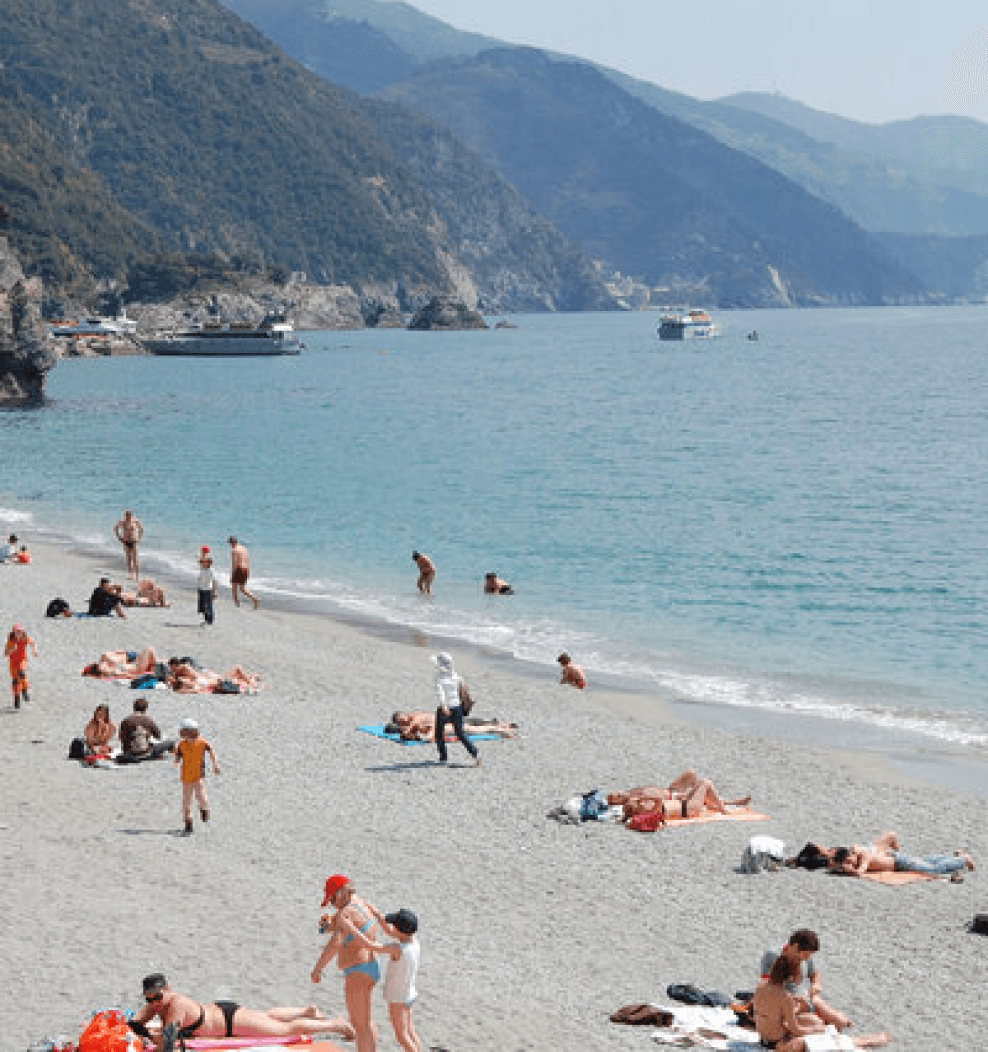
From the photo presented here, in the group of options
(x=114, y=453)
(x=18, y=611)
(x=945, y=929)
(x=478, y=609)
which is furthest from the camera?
(x=114, y=453)

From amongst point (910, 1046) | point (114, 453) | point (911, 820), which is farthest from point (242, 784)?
point (114, 453)

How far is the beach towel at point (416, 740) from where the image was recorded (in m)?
22.4

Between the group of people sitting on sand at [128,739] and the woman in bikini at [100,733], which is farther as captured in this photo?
the woman in bikini at [100,733]

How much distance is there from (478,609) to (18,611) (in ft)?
34.9

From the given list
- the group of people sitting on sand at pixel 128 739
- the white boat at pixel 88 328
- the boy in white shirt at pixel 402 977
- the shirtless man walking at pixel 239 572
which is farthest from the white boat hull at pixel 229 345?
the boy in white shirt at pixel 402 977

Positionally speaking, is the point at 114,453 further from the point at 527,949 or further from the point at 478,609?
the point at 527,949

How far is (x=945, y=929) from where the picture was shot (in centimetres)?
1559

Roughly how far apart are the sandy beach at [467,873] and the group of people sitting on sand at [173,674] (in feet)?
1.21

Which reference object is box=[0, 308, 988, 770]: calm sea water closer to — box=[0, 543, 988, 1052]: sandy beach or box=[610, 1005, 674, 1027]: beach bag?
box=[0, 543, 988, 1052]: sandy beach

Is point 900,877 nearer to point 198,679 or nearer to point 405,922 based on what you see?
point 405,922

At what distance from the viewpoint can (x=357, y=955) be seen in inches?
457

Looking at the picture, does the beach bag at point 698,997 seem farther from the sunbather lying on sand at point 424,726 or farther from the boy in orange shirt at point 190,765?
the sunbather lying on sand at point 424,726

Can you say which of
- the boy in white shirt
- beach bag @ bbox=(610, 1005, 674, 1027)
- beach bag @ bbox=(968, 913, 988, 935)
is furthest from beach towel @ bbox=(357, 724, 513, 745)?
the boy in white shirt

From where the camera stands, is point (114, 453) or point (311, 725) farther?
point (114, 453)
